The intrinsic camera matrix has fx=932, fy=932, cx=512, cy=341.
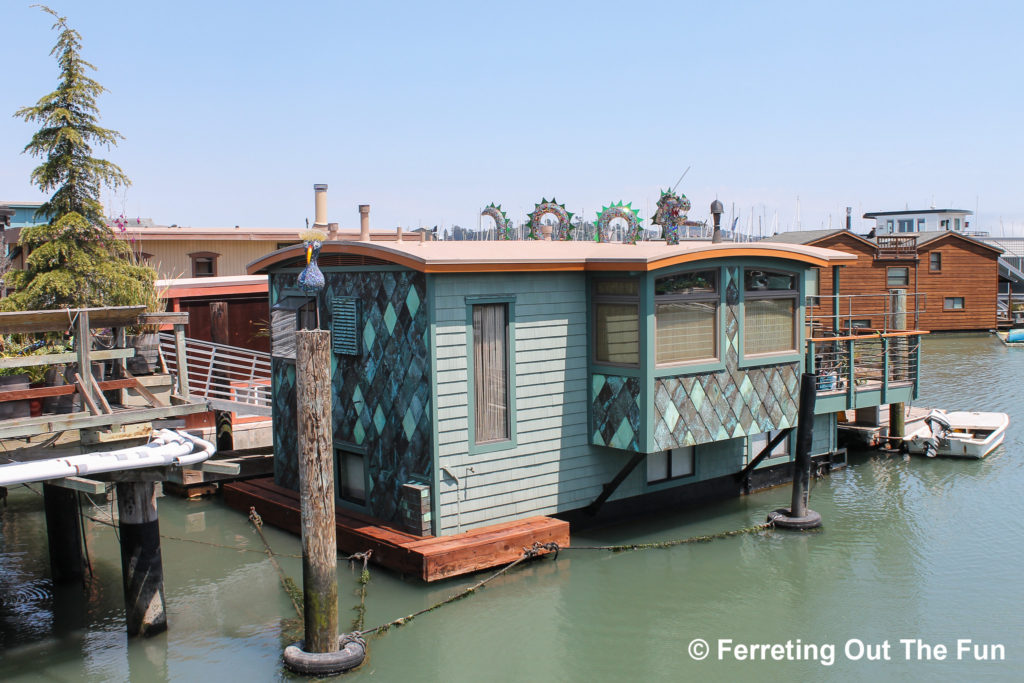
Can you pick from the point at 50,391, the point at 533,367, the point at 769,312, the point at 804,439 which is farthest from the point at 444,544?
the point at 769,312

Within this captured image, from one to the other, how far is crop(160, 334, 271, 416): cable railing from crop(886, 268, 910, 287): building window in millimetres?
31400

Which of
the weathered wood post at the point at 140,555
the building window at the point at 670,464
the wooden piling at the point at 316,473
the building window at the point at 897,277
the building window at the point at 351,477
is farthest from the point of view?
the building window at the point at 897,277

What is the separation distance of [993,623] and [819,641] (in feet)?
7.26

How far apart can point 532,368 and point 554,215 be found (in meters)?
4.26

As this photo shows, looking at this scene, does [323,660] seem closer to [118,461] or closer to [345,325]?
[118,461]

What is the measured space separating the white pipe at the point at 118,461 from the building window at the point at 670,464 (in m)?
6.96

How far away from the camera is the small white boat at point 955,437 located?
63.5 feet

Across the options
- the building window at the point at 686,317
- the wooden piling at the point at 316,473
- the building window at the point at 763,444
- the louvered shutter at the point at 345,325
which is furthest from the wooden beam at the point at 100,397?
the building window at the point at 763,444

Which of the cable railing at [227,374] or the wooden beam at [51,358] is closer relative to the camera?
the wooden beam at [51,358]

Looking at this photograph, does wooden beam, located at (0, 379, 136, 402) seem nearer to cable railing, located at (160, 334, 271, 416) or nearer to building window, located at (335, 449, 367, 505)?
building window, located at (335, 449, 367, 505)

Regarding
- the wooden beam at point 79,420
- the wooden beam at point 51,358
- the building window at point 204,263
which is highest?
the building window at point 204,263

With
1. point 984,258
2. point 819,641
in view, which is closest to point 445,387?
point 819,641

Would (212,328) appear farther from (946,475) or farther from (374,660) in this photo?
(946,475)

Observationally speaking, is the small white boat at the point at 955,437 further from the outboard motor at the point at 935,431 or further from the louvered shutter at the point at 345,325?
the louvered shutter at the point at 345,325
